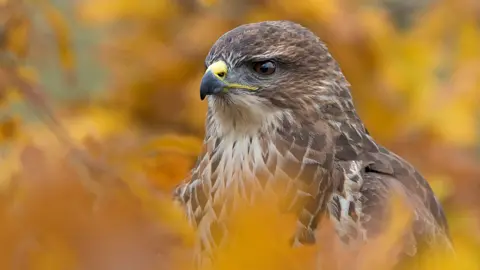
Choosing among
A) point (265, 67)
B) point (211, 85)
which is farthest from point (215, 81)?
point (265, 67)

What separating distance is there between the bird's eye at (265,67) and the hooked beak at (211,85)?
0.48ft

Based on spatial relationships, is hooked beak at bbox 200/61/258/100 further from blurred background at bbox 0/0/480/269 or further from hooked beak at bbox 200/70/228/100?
blurred background at bbox 0/0/480/269

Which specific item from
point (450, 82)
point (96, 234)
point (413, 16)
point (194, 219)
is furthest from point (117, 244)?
point (413, 16)

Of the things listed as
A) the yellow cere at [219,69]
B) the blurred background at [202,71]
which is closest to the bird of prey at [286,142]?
the yellow cere at [219,69]

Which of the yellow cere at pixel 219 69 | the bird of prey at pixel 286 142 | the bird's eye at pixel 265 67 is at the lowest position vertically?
the bird of prey at pixel 286 142

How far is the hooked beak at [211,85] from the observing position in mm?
2693

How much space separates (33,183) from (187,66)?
2.91m

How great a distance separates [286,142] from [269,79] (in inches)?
8.4

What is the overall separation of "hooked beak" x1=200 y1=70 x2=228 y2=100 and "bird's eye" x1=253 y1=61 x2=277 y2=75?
147 millimetres

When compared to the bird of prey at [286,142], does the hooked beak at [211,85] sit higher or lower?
higher

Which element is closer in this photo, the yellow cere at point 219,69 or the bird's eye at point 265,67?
the yellow cere at point 219,69

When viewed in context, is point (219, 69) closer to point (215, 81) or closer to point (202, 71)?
point (215, 81)

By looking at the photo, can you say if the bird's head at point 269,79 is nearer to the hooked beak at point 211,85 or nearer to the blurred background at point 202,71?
the hooked beak at point 211,85

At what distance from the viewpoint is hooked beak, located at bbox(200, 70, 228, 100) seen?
8.84 ft
